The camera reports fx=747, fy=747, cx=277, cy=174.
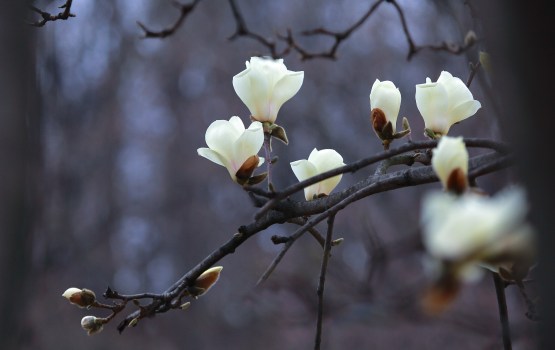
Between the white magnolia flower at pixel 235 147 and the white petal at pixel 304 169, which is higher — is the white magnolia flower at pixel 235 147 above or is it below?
above

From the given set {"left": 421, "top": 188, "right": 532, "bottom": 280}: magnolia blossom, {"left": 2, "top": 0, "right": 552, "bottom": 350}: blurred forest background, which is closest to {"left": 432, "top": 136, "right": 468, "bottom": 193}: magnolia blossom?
{"left": 421, "top": 188, "right": 532, "bottom": 280}: magnolia blossom

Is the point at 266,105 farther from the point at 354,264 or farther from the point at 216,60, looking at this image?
the point at 216,60

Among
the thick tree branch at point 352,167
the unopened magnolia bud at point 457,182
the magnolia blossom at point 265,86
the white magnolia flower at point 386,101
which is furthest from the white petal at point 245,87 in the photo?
the unopened magnolia bud at point 457,182

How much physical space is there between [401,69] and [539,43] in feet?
21.5

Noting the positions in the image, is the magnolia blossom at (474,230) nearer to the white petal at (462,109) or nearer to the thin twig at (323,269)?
the thin twig at (323,269)

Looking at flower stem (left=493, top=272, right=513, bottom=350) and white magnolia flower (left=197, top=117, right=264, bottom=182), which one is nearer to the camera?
flower stem (left=493, top=272, right=513, bottom=350)

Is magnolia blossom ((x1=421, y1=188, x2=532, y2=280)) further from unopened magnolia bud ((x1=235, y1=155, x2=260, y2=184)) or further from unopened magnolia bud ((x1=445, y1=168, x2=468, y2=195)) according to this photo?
unopened magnolia bud ((x1=235, y1=155, x2=260, y2=184))

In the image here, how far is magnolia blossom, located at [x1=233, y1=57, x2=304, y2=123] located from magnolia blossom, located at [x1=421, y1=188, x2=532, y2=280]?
0.47m

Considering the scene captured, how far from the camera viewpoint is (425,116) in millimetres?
838

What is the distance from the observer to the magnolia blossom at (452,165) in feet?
1.80

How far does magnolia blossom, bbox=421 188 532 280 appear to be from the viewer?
391 millimetres

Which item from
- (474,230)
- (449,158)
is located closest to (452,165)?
(449,158)

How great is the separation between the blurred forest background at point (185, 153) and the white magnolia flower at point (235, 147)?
14.3ft

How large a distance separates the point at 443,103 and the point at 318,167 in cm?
16
